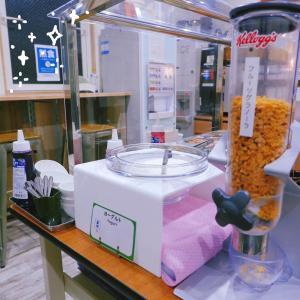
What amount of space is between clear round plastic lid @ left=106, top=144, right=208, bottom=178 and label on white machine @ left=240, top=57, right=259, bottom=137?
207mm

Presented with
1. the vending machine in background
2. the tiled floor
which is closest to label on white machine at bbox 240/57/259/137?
the tiled floor

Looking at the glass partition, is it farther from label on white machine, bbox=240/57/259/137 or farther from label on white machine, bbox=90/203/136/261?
label on white machine, bbox=240/57/259/137

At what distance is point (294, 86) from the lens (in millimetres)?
432

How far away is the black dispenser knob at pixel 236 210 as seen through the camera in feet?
1.25

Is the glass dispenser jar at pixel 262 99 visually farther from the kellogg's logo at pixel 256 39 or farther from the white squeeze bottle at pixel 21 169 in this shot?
the white squeeze bottle at pixel 21 169

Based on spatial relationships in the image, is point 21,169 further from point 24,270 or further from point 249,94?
point 24,270

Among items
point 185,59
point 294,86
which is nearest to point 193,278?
point 294,86

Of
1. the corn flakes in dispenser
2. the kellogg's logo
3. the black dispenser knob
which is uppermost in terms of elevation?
the kellogg's logo

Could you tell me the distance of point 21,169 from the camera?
2.50 feet

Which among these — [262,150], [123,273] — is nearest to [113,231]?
[123,273]

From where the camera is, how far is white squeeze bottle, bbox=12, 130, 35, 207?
76 centimetres

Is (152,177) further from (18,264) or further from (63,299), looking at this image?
(18,264)

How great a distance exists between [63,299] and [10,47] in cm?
227

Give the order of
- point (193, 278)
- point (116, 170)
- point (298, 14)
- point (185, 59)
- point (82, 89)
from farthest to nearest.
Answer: point (185, 59), point (82, 89), point (116, 170), point (193, 278), point (298, 14)
